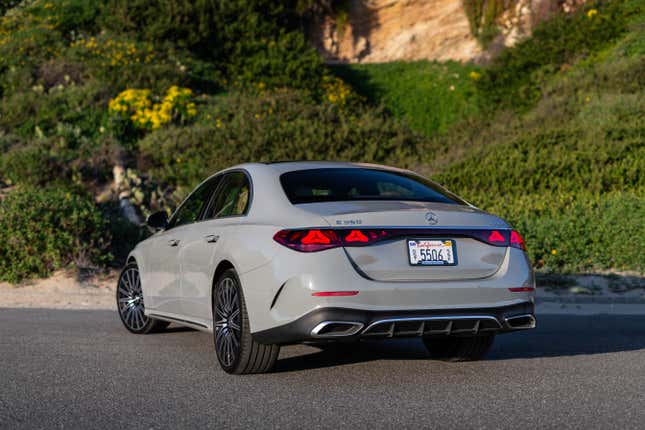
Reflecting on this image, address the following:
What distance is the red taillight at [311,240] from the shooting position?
5.99 m

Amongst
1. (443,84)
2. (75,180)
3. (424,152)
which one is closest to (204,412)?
(75,180)

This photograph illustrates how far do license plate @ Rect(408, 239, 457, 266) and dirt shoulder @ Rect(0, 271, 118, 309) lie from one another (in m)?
6.72

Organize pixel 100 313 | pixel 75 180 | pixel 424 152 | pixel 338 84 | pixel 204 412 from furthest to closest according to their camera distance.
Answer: pixel 338 84 → pixel 424 152 → pixel 75 180 → pixel 100 313 → pixel 204 412

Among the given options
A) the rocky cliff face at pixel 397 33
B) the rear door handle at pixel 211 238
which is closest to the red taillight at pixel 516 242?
the rear door handle at pixel 211 238

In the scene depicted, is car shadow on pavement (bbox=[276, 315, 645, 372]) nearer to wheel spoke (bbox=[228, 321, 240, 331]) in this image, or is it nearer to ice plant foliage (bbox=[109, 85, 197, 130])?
wheel spoke (bbox=[228, 321, 240, 331])

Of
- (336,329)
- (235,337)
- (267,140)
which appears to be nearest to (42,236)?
(235,337)

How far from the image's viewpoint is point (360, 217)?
611 cm

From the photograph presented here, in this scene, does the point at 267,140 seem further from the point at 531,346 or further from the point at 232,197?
the point at 232,197

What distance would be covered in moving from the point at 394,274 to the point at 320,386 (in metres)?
0.96

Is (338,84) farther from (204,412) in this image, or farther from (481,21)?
(204,412)

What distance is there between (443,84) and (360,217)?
29.3m

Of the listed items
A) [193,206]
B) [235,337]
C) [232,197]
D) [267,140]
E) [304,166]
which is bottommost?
[267,140]

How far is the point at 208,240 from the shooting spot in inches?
281

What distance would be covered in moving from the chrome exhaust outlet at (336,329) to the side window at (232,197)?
1.30 metres
